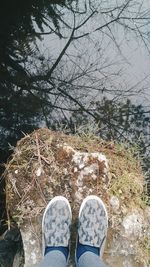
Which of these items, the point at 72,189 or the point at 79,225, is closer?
the point at 79,225

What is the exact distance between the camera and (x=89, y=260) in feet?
8.43

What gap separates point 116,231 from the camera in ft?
9.77

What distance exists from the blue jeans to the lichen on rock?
0.26m

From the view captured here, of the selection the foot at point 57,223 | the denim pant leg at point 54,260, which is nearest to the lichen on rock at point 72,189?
the foot at point 57,223

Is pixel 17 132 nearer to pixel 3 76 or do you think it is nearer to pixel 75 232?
pixel 3 76

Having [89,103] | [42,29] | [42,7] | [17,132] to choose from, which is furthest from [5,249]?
[42,7]

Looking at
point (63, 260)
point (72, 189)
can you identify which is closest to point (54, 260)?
point (63, 260)

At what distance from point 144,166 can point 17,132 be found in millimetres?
1364

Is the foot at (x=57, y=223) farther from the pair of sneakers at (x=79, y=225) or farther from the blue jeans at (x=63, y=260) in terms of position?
the blue jeans at (x=63, y=260)

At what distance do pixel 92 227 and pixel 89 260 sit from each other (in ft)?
1.12

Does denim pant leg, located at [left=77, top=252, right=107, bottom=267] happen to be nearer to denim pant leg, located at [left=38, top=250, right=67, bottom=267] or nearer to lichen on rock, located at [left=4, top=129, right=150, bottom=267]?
denim pant leg, located at [left=38, top=250, right=67, bottom=267]

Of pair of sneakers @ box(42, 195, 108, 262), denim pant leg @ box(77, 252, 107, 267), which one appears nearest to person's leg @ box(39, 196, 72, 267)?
pair of sneakers @ box(42, 195, 108, 262)

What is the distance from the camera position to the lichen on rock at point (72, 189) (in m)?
2.95

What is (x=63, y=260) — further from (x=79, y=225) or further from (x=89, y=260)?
(x=79, y=225)
